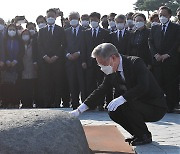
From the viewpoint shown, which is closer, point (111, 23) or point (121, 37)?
point (121, 37)

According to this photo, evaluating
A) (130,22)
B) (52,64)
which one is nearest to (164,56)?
(130,22)

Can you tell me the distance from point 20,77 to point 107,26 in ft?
8.40

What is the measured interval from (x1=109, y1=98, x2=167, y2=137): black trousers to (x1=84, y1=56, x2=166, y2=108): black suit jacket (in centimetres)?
7

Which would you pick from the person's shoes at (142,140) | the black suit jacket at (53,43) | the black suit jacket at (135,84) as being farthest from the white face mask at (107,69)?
the black suit jacket at (53,43)

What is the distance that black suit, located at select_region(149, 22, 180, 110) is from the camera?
801 cm

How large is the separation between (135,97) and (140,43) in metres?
3.47

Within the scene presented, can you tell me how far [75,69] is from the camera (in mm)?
8695

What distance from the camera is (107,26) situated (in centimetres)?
1045

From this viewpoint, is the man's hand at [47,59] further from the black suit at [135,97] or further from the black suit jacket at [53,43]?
the black suit at [135,97]

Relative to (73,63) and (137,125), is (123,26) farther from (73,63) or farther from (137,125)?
(137,125)

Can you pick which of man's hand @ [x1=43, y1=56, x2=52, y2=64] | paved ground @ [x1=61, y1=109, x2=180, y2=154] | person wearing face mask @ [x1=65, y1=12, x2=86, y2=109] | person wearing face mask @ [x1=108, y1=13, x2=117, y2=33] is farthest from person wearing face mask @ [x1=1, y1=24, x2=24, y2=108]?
person wearing face mask @ [x1=108, y1=13, x2=117, y2=33]

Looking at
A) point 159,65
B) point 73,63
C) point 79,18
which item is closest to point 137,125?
point 159,65

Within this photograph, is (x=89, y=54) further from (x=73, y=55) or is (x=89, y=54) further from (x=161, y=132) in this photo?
(x=161, y=132)

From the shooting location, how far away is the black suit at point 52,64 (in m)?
8.86
